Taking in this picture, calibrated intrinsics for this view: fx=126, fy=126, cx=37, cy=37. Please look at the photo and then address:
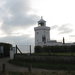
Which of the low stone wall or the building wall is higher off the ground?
the building wall

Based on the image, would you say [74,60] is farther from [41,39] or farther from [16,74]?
[41,39]

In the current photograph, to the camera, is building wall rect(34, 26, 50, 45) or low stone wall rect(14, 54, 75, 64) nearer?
low stone wall rect(14, 54, 75, 64)

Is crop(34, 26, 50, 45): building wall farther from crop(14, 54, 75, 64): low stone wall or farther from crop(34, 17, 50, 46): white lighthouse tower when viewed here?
crop(14, 54, 75, 64): low stone wall

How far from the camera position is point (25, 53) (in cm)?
1750

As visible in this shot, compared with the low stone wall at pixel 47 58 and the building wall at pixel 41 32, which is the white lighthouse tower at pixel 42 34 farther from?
the low stone wall at pixel 47 58

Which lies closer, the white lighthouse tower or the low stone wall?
the low stone wall

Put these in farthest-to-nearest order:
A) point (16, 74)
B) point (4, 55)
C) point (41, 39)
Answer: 1. point (41, 39)
2. point (4, 55)
3. point (16, 74)

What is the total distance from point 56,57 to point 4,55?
35.2ft

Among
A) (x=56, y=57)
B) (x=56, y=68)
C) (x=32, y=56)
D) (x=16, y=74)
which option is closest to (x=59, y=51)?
(x=56, y=57)

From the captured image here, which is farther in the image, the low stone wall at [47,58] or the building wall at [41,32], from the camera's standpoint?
the building wall at [41,32]

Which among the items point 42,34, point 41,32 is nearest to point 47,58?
point 42,34

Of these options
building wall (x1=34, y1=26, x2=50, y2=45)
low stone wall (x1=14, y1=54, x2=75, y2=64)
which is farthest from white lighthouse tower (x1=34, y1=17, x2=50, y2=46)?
low stone wall (x1=14, y1=54, x2=75, y2=64)

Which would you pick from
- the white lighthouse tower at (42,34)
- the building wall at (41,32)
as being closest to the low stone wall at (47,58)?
the white lighthouse tower at (42,34)

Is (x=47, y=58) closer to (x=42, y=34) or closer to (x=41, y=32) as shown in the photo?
(x=42, y=34)
